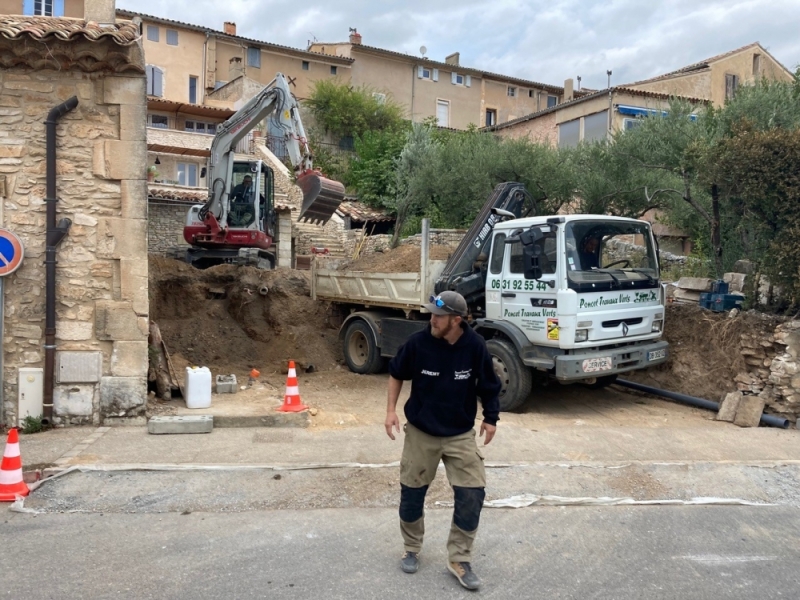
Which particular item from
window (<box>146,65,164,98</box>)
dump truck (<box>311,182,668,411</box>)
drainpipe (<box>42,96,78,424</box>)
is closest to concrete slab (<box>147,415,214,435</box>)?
drainpipe (<box>42,96,78,424</box>)

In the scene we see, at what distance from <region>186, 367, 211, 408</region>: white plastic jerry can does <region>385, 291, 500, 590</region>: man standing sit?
4.14 m

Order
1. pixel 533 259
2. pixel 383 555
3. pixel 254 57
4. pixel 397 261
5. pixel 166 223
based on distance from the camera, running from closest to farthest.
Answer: pixel 383 555
pixel 533 259
pixel 397 261
pixel 166 223
pixel 254 57

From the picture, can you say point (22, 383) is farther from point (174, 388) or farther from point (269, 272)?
point (269, 272)

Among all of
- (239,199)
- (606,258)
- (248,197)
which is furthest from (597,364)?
(239,199)

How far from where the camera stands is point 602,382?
9211 mm

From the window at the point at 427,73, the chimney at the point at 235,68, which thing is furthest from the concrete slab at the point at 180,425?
the window at the point at 427,73

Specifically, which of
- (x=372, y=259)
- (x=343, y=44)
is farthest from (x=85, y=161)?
(x=343, y=44)

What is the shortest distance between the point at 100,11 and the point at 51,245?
8.58 feet

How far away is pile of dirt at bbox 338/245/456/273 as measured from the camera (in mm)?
11625

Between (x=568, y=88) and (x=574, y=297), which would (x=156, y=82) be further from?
(x=574, y=297)

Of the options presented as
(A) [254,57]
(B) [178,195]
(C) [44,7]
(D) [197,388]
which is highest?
(A) [254,57]

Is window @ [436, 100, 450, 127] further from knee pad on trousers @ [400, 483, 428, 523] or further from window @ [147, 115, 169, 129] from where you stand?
knee pad on trousers @ [400, 483, 428, 523]

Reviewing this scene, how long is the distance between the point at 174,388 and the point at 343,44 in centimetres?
3373

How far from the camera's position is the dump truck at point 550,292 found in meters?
7.61
